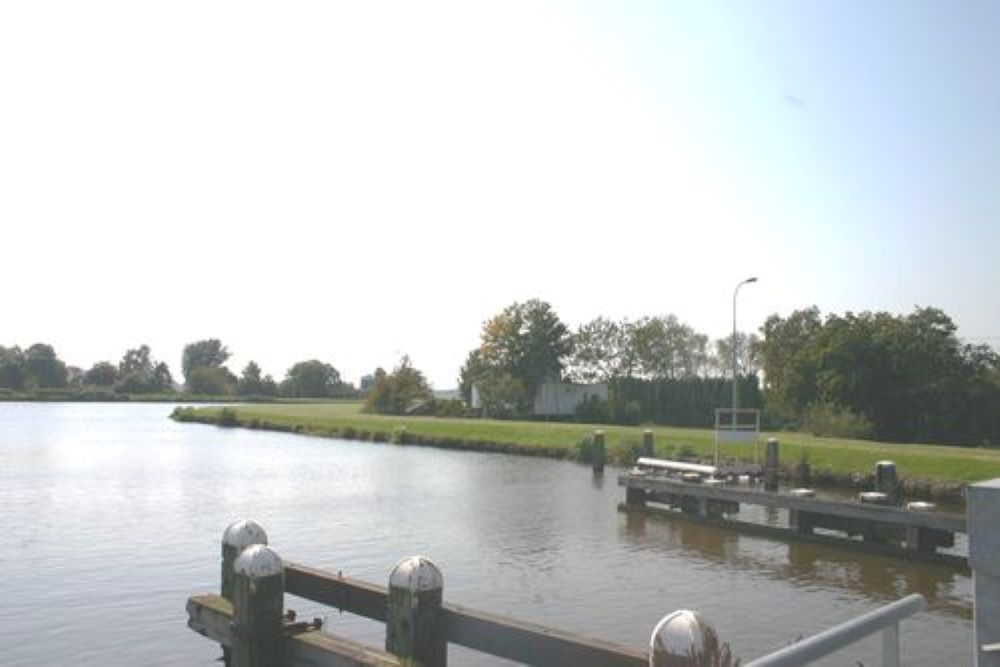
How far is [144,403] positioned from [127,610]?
156170 mm

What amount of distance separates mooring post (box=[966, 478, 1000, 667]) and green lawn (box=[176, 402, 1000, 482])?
87.0ft

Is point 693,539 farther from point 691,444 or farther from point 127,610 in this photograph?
point 691,444

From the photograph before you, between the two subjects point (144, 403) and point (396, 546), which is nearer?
point (396, 546)

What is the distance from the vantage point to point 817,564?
64.0ft

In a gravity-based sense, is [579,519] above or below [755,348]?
below

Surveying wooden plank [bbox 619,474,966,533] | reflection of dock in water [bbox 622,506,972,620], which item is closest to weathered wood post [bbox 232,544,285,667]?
reflection of dock in water [bbox 622,506,972,620]

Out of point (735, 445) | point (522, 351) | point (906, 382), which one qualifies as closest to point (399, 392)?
point (522, 351)

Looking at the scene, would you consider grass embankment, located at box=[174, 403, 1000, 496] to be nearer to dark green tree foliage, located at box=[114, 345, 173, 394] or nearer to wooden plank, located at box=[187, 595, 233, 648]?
wooden plank, located at box=[187, 595, 233, 648]

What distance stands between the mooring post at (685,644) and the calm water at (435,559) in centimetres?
816

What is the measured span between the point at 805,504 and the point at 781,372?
47.0 m

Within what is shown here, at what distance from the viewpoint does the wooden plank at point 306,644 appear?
752 centimetres

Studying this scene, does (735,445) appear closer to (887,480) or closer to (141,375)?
(887,480)

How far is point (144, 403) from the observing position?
161500 millimetres

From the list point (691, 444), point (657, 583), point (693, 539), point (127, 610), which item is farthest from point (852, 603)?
point (691, 444)
